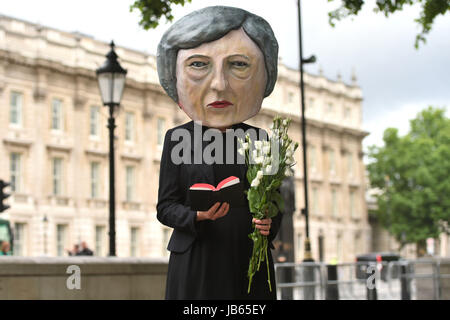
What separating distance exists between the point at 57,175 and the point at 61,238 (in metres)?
3.42

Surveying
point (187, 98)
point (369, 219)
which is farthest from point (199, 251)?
point (369, 219)

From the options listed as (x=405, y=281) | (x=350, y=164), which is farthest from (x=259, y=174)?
(x=350, y=164)

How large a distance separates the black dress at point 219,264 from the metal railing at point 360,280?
21.5ft

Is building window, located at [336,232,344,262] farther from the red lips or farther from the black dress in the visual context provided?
the black dress

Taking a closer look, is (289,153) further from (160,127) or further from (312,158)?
(312,158)

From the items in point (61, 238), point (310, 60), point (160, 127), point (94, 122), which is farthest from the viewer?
point (160, 127)

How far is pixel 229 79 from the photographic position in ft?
19.1

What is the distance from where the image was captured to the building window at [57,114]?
46906 millimetres

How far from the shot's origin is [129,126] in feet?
170

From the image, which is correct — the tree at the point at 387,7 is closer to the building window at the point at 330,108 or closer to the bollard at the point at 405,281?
the bollard at the point at 405,281

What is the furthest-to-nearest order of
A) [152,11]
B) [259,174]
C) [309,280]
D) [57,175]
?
[57,175] → [309,280] → [152,11] → [259,174]

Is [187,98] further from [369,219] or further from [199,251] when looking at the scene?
[369,219]

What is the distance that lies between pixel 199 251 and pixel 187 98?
108 cm
